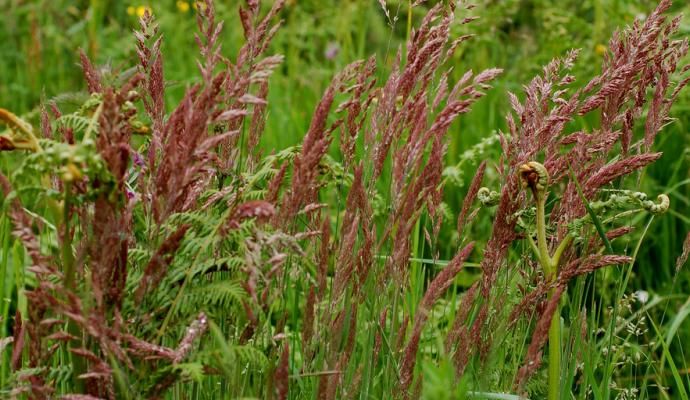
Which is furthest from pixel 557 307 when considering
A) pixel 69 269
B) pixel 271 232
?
pixel 69 269

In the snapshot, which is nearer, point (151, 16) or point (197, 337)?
point (197, 337)

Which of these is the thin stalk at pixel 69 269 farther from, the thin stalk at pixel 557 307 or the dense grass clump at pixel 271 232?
the thin stalk at pixel 557 307

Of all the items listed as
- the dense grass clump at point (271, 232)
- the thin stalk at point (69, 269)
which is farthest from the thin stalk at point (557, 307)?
the thin stalk at point (69, 269)

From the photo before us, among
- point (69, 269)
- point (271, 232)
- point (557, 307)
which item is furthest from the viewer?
point (557, 307)

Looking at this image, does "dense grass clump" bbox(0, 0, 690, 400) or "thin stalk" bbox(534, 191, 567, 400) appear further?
"thin stalk" bbox(534, 191, 567, 400)

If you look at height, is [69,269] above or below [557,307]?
above

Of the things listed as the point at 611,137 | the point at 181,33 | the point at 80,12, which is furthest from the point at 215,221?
the point at 80,12

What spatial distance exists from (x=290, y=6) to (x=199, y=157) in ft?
13.4

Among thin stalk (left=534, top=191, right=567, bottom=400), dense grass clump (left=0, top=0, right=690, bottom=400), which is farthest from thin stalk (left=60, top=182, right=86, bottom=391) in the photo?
thin stalk (left=534, top=191, right=567, bottom=400)

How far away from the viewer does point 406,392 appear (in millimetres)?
1601

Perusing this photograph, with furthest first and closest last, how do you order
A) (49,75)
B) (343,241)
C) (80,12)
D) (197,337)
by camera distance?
(80,12) < (49,75) < (343,241) < (197,337)

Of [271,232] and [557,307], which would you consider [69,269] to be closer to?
[271,232]

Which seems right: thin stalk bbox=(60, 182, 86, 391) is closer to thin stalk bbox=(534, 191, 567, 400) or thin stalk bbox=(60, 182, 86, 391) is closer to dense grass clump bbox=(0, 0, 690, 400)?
dense grass clump bbox=(0, 0, 690, 400)

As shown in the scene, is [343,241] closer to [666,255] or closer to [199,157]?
[199,157]
